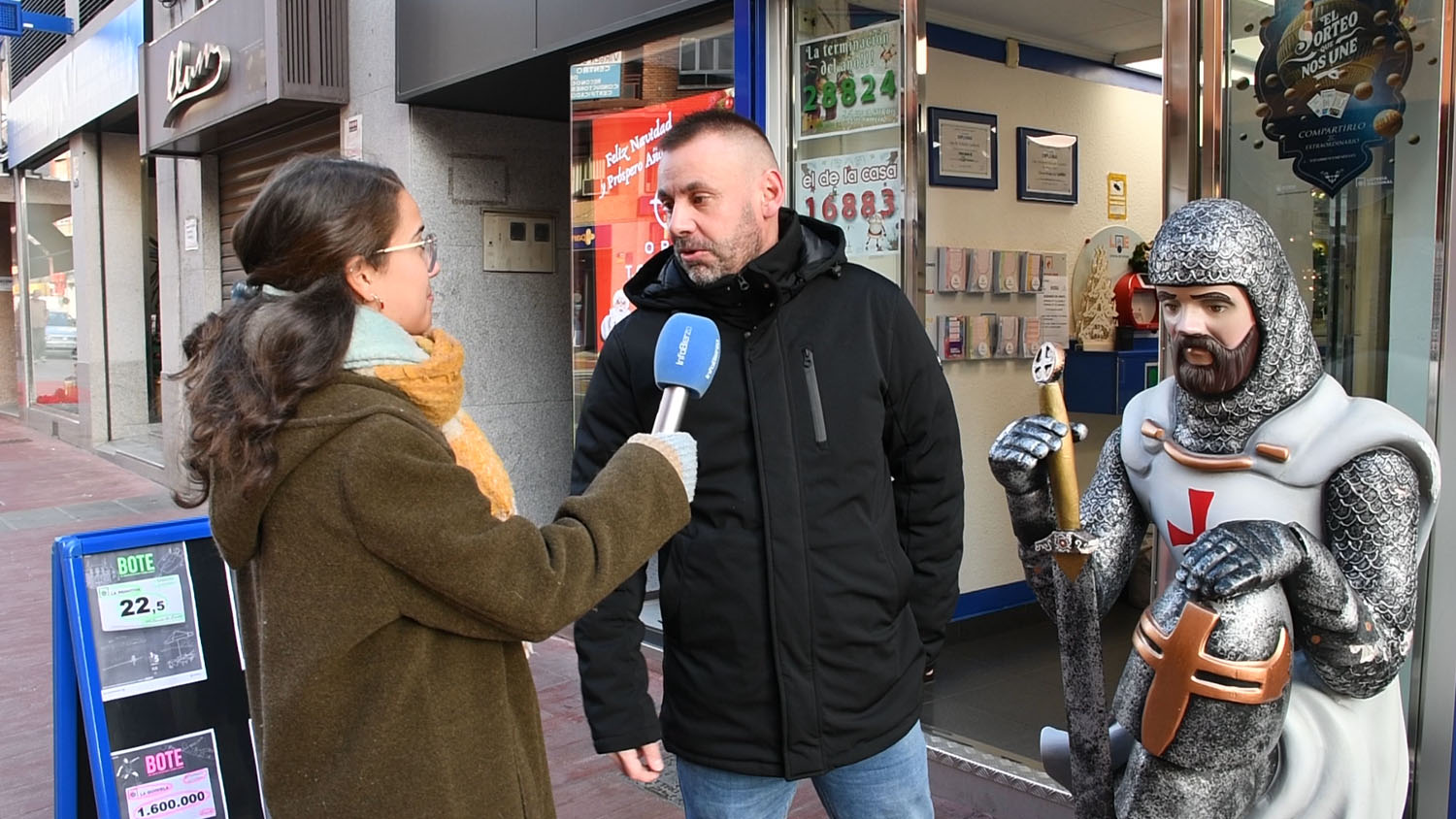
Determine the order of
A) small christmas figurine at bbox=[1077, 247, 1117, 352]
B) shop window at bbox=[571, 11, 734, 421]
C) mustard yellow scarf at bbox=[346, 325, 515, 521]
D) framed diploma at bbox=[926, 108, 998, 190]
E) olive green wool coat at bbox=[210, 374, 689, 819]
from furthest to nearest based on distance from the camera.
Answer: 1. small christmas figurine at bbox=[1077, 247, 1117, 352]
2. framed diploma at bbox=[926, 108, 998, 190]
3. shop window at bbox=[571, 11, 734, 421]
4. mustard yellow scarf at bbox=[346, 325, 515, 521]
5. olive green wool coat at bbox=[210, 374, 689, 819]

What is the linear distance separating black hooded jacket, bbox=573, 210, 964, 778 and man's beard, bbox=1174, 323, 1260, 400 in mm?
541

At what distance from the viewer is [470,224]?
736cm

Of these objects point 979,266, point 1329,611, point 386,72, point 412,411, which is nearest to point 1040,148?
point 979,266

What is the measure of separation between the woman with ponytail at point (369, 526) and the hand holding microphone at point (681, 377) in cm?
1

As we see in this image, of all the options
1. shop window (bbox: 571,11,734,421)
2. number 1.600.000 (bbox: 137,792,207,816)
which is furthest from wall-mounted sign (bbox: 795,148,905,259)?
number 1.600.000 (bbox: 137,792,207,816)

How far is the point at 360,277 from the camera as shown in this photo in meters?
1.75

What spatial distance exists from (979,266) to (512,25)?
268 centimetres

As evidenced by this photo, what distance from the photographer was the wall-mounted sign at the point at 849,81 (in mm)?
4512

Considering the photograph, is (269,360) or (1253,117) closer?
(269,360)

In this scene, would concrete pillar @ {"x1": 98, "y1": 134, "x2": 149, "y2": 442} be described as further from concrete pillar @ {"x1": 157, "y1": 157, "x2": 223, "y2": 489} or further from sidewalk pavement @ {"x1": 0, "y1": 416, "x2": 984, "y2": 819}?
sidewalk pavement @ {"x1": 0, "y1": 416, "x2": 984, "y2": 819}

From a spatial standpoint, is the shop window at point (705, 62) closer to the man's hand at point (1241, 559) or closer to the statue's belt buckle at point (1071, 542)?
the statue's belt buckle at point (1071, 542)

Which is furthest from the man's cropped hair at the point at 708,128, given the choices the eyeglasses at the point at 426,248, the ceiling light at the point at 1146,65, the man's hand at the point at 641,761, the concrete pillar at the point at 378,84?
the concrete pillar at the point at 378,84

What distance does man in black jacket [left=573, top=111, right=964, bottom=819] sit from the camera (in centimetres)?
222

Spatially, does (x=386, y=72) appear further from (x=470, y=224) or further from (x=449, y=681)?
(x=449, y=681)
